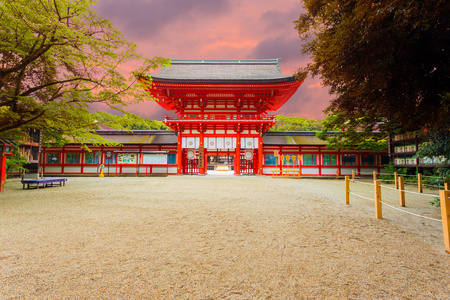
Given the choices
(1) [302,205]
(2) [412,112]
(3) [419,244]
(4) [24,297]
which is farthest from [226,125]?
(4) [24,297]

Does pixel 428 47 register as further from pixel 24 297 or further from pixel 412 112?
pixel 24 297

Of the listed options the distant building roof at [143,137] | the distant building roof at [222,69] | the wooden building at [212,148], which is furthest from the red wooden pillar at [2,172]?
the distant building roof at [222,69]

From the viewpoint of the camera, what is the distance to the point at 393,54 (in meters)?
3.40

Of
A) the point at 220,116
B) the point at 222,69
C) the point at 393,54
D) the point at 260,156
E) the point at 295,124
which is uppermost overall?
the point at 222,69

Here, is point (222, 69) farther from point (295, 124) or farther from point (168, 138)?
point (295, 124)

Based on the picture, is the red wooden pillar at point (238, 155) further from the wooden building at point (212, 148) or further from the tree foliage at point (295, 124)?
the tree foliage at point (295, 124)

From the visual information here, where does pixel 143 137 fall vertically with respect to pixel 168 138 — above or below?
above

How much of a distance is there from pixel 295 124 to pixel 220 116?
2302 centimetres

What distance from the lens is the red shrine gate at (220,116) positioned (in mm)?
14953

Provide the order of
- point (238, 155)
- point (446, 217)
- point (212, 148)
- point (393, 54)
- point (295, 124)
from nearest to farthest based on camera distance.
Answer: point (446, 217) < point (393, 54) < point (238, 155) < point (212, 148) < point (295, 124)

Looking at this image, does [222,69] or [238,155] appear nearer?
[238,155]

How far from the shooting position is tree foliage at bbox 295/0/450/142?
3.06 meters

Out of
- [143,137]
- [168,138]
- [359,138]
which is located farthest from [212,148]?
[359,138]

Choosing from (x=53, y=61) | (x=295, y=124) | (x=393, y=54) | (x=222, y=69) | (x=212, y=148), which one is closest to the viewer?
(x=393, y=54)
